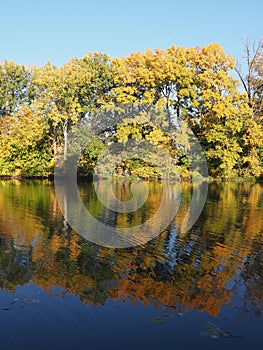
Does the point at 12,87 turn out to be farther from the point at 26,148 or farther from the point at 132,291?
the point at 132,291

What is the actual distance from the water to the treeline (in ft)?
98.1

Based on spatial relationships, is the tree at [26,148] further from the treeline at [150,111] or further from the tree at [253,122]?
the tree at [253,122]

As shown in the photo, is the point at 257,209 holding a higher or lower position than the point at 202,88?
lower

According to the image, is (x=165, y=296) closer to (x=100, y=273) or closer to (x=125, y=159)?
(x=100, y=273)

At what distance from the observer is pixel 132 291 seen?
7906 millimetres

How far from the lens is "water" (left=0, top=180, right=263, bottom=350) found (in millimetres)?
6066

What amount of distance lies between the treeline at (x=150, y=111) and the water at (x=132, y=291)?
2989 cm

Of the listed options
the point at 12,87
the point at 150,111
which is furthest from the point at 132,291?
the point at 12,87

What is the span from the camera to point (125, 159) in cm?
4400

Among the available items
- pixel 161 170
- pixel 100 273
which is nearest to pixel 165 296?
pixel 100 273

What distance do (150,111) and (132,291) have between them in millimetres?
36891

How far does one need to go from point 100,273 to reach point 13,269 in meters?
2.06

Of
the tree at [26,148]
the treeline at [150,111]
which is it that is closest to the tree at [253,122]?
the treeline at [150,111]

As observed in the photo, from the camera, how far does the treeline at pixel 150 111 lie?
42.3 m
